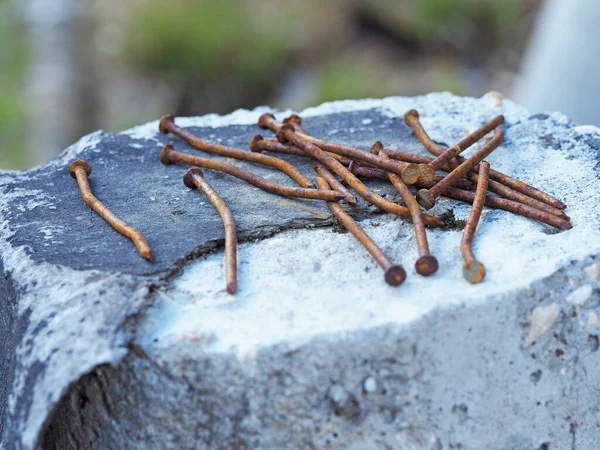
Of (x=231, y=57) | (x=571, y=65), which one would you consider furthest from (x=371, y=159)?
(x=231, y=57)

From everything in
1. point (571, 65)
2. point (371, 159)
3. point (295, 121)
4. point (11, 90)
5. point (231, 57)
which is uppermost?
point (371, 159)

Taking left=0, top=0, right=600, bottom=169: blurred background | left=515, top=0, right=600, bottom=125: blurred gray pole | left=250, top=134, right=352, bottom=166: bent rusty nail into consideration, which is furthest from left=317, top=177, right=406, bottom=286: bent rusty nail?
left=0, top=0, right=600, bottom=169: blurred background

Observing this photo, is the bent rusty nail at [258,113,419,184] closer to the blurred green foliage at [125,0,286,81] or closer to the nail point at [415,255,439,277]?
the nail point at [415,255,439,277]

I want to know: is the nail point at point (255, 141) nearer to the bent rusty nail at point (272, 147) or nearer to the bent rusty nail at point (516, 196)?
the bent rusty nail at point (272, 147)

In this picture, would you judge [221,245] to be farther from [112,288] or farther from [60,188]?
[60,188]

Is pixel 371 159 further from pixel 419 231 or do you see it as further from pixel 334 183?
pixel 419 231

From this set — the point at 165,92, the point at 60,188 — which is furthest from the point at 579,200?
the point at 165,92

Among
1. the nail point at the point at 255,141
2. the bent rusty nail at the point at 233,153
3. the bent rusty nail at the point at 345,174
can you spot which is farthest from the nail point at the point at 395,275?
the nail point at the point at 255,141
